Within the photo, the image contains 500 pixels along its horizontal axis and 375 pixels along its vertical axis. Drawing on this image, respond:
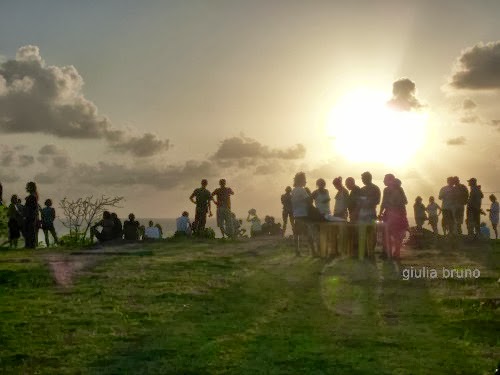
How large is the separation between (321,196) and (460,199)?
701 cm

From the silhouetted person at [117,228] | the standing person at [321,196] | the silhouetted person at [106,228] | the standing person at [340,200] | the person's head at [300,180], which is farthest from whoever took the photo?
the silhouetted person at [117,228]

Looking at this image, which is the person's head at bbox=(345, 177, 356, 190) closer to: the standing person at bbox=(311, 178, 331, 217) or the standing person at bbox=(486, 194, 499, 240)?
the standing person at bbox=(311, 178, 331, 217)

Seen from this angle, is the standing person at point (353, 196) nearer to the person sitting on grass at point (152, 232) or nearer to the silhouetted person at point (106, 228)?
the silhouetted person at point (106, 228)

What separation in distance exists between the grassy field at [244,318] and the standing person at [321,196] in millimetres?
1729

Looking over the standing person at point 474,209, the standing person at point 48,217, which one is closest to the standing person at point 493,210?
the standing person at point 474,209

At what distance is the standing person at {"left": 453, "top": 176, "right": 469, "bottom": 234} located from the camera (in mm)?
22938

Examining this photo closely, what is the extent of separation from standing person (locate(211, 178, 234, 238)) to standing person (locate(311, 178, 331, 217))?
5947mm

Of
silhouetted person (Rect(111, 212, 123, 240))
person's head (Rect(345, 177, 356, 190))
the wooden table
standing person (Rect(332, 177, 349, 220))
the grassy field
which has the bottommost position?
the grassy field

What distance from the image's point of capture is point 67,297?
37.6 feet

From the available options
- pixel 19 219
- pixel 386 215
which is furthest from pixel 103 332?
pixel 19 219

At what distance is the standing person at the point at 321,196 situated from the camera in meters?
18.2

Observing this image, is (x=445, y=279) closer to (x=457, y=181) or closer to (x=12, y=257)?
(x=457, y=181)

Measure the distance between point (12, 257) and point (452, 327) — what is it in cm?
1323

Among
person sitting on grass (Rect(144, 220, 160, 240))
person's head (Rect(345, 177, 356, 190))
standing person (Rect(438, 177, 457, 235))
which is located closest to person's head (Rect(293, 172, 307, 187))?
person's head (Rect(345, 177, 356, 190))
